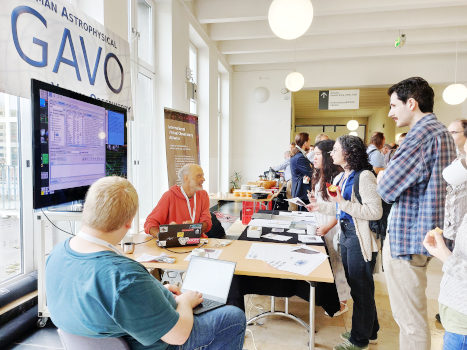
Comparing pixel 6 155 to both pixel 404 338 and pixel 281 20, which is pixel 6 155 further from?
pixel 404 338

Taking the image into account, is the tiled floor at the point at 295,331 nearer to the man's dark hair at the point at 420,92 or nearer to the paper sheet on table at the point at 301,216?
the paper sheet on table at the point at 301,216

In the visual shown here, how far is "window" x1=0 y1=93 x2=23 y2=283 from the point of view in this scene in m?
2.23

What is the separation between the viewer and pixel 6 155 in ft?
7.34

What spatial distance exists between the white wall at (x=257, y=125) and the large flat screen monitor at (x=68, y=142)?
21.8ft

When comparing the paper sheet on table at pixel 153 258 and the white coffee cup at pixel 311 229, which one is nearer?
the paper sheet on table at pixel 153 258

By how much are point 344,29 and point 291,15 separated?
11.6ft

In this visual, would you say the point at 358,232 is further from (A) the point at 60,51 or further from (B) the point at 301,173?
(B) the point at 301,173

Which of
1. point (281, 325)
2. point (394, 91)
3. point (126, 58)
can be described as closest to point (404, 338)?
point (281, 325)

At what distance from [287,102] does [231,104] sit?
1.62 meters

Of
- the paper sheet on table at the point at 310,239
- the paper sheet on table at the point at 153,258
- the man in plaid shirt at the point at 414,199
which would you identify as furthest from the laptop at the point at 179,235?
the man in plaid shirt at the point at 414,199

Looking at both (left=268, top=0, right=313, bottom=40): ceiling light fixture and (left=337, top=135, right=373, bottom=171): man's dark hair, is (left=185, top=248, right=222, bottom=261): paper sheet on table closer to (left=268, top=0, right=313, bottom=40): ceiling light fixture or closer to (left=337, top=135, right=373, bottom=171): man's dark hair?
(left=337, top=135, right=373, bottom=171): man's dark hair

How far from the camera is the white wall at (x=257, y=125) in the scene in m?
8.56

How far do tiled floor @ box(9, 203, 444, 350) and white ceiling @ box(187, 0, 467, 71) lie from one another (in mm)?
4472

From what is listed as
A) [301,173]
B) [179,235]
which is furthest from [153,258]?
[301,173]
